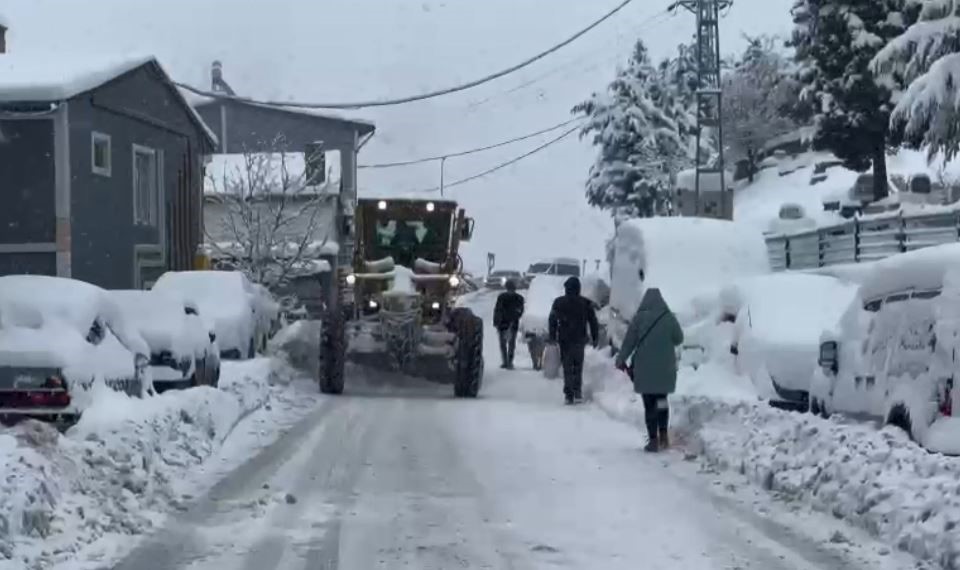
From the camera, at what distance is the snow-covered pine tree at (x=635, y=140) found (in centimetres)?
6438

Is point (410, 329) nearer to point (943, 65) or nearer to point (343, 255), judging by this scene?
point (943, 65)

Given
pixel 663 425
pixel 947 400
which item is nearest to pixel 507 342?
pixel 663 425

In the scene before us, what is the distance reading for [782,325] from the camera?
16.4 m

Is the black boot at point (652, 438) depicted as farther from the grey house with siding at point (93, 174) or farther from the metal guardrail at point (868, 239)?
the grey house with siding at point (93, 174)

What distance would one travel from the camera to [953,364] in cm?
925

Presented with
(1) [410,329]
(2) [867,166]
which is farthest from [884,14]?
(1) [410,329]

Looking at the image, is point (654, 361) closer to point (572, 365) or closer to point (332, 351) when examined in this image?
point (572, 365)

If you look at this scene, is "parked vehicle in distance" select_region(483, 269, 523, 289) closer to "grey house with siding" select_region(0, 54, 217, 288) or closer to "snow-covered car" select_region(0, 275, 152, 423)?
"grey house with siding" select_region(0, 54, 217, 288)

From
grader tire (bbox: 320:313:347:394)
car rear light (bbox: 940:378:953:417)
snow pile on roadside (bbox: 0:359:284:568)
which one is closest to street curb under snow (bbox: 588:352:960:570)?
car rear light (bbox: 940:378:953:417)

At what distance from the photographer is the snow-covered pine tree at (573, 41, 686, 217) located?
64375 millimetres

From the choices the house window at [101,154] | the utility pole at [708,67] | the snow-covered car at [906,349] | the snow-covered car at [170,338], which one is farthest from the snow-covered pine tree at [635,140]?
the snow-covered car at [906,349]

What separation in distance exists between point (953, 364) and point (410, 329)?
13115 millimetres

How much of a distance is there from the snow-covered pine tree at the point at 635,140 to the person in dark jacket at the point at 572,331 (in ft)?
143

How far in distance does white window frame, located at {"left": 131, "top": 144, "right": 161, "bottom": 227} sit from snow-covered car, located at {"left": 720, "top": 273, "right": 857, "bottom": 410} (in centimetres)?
1523
